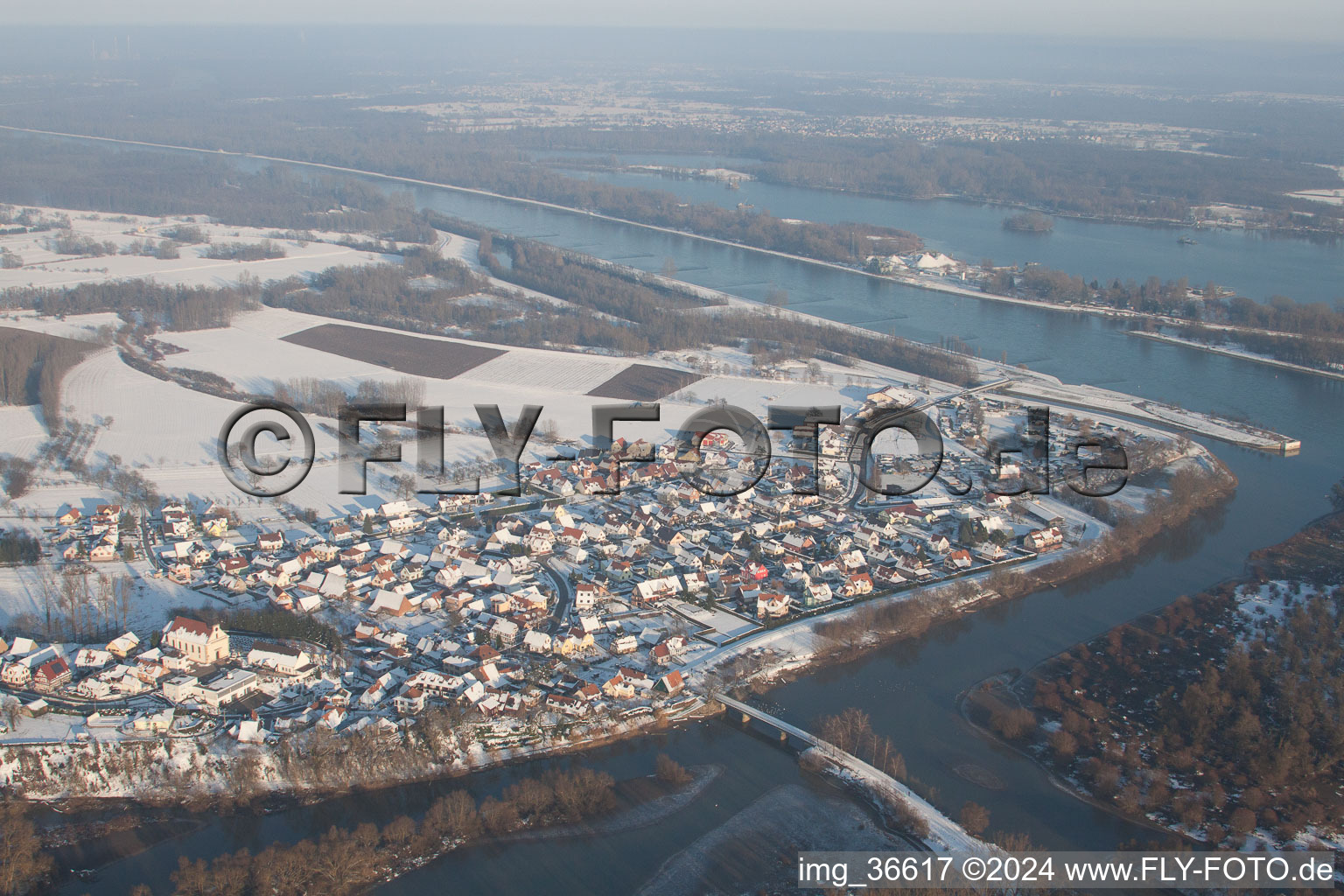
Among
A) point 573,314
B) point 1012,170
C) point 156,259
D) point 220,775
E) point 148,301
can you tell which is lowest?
point 220,775

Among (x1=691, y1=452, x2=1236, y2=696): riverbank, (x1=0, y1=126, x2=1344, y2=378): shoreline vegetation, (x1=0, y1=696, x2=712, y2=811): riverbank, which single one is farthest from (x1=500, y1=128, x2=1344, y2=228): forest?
(x1=0, y1=696, x2=712, y2=811): riverbank

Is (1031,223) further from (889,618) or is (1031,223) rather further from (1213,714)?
(1213,714)

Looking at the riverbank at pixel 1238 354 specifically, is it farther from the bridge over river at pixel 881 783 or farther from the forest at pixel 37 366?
the forest at pixel 37 366

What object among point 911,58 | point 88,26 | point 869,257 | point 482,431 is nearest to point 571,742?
point 482,431

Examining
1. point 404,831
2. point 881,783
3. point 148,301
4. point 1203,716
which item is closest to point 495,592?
point 404,831

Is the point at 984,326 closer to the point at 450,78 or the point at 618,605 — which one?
the point at 618,605

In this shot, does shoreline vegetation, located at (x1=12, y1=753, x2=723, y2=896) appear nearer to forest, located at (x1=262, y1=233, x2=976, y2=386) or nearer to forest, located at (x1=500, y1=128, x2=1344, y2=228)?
forest, located at (x1=262, y1=233, x2=976, y2=386)

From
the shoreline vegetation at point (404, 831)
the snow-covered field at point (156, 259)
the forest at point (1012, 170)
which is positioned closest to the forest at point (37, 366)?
the snow-covered field at point (156, 259)
